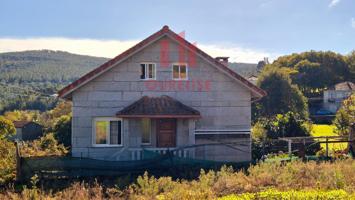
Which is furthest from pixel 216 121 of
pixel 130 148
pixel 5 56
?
pixel 5 56

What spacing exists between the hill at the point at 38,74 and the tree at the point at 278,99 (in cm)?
1842

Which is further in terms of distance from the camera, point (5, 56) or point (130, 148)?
point (5, 56)

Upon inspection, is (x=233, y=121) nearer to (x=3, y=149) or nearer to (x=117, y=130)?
(x=117, y=130)

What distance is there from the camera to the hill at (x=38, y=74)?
85688mm

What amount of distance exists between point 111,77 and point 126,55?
1275mm

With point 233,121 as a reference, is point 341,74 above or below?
above

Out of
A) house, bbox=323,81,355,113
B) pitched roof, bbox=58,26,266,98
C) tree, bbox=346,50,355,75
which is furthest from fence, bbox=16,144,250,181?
tree, bbox=346,50,355,75

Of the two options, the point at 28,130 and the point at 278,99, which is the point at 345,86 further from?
the point at 28,130

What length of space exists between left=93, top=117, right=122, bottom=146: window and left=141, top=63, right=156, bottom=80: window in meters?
2.45

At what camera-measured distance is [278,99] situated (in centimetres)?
5875

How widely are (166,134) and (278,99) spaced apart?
135 feet

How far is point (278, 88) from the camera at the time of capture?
59.3 meters

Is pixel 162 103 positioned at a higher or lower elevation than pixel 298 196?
higher

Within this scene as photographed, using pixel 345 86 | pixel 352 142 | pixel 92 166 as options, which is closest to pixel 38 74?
pixel 345 86
